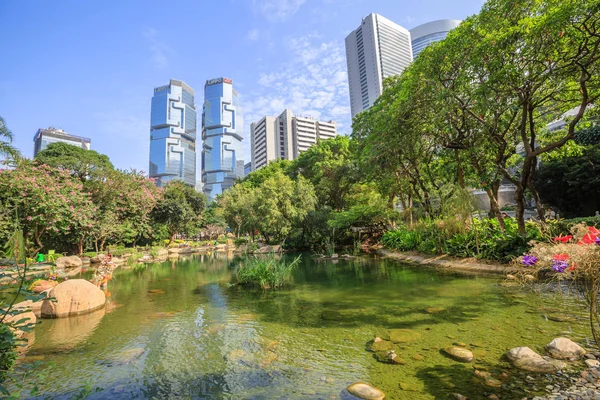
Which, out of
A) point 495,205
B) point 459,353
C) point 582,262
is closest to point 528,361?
point 459,353

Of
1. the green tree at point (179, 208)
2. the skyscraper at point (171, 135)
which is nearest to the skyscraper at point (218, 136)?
the skyscraper at point (171, 135)

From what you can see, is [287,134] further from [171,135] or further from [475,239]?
[475,239]

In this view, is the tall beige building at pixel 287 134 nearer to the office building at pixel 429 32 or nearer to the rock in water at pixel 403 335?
the office building at pixel 429 32

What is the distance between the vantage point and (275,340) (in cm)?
504

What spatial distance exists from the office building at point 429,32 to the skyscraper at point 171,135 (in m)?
106

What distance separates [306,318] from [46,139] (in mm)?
118944

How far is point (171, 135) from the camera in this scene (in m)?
137

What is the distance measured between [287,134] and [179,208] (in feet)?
241

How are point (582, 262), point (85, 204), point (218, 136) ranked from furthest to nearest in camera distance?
point (218, 136) → point (85, 204) → point (582, 262)

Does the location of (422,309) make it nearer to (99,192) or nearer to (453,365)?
(453,365)

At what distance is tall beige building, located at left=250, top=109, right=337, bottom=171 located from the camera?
98.0 meters

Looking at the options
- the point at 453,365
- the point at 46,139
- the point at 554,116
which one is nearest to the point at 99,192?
the point at 453,365

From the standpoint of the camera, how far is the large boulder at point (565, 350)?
361 cm

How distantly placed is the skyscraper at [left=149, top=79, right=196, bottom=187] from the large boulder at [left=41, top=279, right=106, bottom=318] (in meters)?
131
